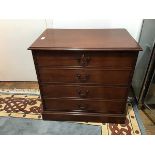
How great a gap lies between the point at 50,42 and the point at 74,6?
0.49 m

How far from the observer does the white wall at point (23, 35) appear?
1632 mm

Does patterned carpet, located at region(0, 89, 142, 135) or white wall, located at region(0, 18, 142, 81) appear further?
white wall, located at region(0, 18, 142, 81)

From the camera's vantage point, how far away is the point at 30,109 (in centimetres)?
172

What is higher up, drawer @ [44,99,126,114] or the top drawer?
the top drawer

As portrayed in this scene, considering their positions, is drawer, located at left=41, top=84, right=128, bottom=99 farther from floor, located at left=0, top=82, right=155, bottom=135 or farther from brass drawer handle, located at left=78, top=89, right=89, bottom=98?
floor, located at left=0, top=82, right=155, bottom=135

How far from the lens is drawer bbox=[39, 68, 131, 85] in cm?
127

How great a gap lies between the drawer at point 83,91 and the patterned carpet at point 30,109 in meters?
0.30

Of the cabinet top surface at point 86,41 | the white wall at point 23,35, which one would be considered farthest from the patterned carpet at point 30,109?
the cabinet top surface at point 86,41

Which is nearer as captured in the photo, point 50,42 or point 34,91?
point 50,42

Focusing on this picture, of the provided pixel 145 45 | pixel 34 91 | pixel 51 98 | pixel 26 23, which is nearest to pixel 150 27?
pixel 145 45

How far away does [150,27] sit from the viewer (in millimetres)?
1462

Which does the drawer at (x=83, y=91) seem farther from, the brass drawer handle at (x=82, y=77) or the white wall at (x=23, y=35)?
the white wall at (x=23, y=35)

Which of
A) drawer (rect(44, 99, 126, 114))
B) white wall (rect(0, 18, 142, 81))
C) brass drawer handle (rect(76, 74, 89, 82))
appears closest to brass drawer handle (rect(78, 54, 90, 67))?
brass drawer handle (rect(76, 74, 89, 82))
